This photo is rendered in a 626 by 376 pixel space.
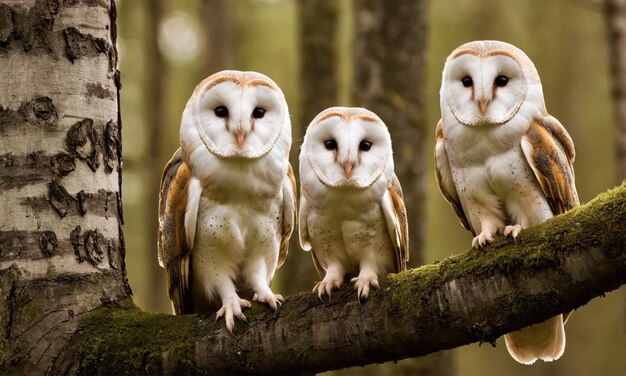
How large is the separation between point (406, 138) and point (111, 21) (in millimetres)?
3111

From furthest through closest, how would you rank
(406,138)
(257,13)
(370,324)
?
(257,13), (406,138), (370,324)

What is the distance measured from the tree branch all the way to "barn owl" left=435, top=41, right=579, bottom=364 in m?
0.78

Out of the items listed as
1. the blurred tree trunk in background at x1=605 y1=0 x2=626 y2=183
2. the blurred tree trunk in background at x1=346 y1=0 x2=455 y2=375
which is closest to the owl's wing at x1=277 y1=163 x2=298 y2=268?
the blurred tree trunk in background at x1=346 y1=0 x2=455 y2=375

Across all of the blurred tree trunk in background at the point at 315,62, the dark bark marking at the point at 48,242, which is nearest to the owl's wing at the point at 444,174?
the dark bark marking at the point at 48,242

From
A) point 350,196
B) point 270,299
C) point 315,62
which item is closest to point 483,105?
point 350,196

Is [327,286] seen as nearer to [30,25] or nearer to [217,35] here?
[30,25]

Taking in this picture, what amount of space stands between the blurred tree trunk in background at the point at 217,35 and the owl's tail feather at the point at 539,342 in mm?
5268

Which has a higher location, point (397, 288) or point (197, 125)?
point (197, 125)

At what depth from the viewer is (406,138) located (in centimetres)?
630

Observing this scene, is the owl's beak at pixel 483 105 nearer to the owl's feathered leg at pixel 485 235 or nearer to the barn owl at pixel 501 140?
the barn owl at pixel 501 140

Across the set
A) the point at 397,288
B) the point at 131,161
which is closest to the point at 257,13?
the point at 131,161

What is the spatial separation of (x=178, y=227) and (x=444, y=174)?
4.47 ft

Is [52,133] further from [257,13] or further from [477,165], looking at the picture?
[257,13]

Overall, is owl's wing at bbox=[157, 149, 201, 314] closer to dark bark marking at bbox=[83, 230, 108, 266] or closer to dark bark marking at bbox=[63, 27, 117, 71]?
dark bark marking at bbox=[83, 230, 108, 266]
